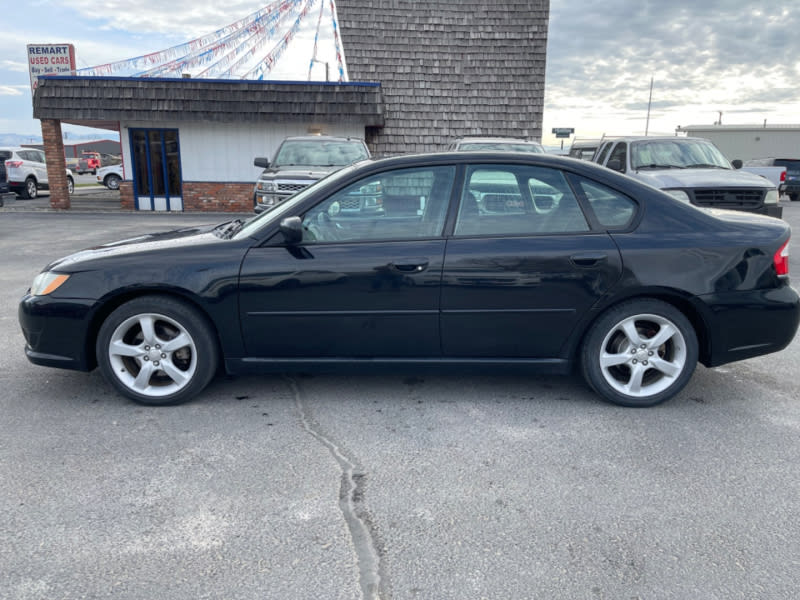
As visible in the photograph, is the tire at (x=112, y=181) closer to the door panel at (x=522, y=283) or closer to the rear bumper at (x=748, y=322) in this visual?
the door panel at (x=522, y=283)

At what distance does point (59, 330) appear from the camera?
3760mm

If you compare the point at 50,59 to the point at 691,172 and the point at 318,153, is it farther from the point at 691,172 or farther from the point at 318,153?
the point at 691,172

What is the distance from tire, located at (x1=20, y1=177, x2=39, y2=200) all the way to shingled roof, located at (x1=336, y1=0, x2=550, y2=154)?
12318 mm

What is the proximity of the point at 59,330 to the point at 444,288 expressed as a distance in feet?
7.61

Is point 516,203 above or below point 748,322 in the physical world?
above

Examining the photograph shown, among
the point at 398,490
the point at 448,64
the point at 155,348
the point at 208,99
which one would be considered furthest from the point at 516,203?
the point at 448,64

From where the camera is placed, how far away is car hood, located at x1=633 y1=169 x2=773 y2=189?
840 cm

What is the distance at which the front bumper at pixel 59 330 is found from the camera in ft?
12.3

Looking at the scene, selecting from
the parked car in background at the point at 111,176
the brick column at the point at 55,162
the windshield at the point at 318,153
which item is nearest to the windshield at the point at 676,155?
the windshield at the point at 318,153

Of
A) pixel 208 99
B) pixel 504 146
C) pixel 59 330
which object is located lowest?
pixel 59 330

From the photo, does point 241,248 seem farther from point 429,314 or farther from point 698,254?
point 698,254

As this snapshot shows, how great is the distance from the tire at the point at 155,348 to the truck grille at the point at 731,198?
23.1 ft

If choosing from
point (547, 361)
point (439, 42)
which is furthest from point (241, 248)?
point (439, 42)

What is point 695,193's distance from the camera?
329 inches
